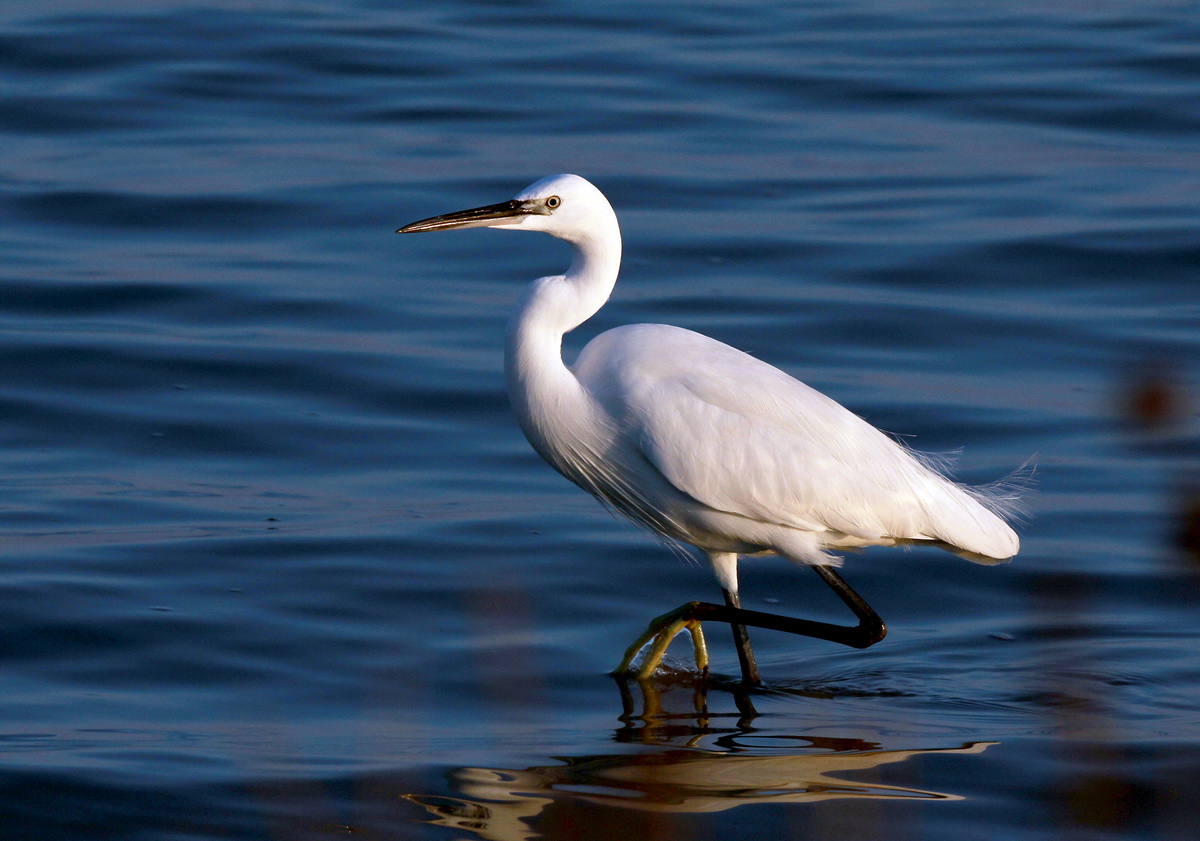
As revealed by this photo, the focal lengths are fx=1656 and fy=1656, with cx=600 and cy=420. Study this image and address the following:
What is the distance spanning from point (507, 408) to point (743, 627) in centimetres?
332

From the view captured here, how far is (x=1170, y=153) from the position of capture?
1352cm

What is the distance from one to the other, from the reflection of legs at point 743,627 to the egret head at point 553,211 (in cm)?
137

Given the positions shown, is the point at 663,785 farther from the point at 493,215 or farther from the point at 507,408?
the point at 507,408

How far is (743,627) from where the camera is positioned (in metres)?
5.86

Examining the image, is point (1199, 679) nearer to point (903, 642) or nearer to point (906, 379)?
point (903, 642)

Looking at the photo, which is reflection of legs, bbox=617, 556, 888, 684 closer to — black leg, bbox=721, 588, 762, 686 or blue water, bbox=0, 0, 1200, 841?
black leg, bbox=721, 588, 762, 686

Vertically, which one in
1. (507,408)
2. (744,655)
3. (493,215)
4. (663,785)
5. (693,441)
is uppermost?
(493,215)

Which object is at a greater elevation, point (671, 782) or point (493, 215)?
point (493, 215)

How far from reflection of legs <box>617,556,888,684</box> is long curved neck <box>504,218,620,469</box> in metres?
0.74

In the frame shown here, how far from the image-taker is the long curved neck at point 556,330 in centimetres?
540

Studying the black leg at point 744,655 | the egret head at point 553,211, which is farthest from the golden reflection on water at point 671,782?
the egret head at point 553,211

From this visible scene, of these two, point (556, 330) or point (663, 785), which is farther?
point (556, 330)

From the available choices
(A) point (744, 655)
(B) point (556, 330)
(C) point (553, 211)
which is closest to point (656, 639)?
(A) point (744, 655)

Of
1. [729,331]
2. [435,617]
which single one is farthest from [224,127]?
[435,617]
